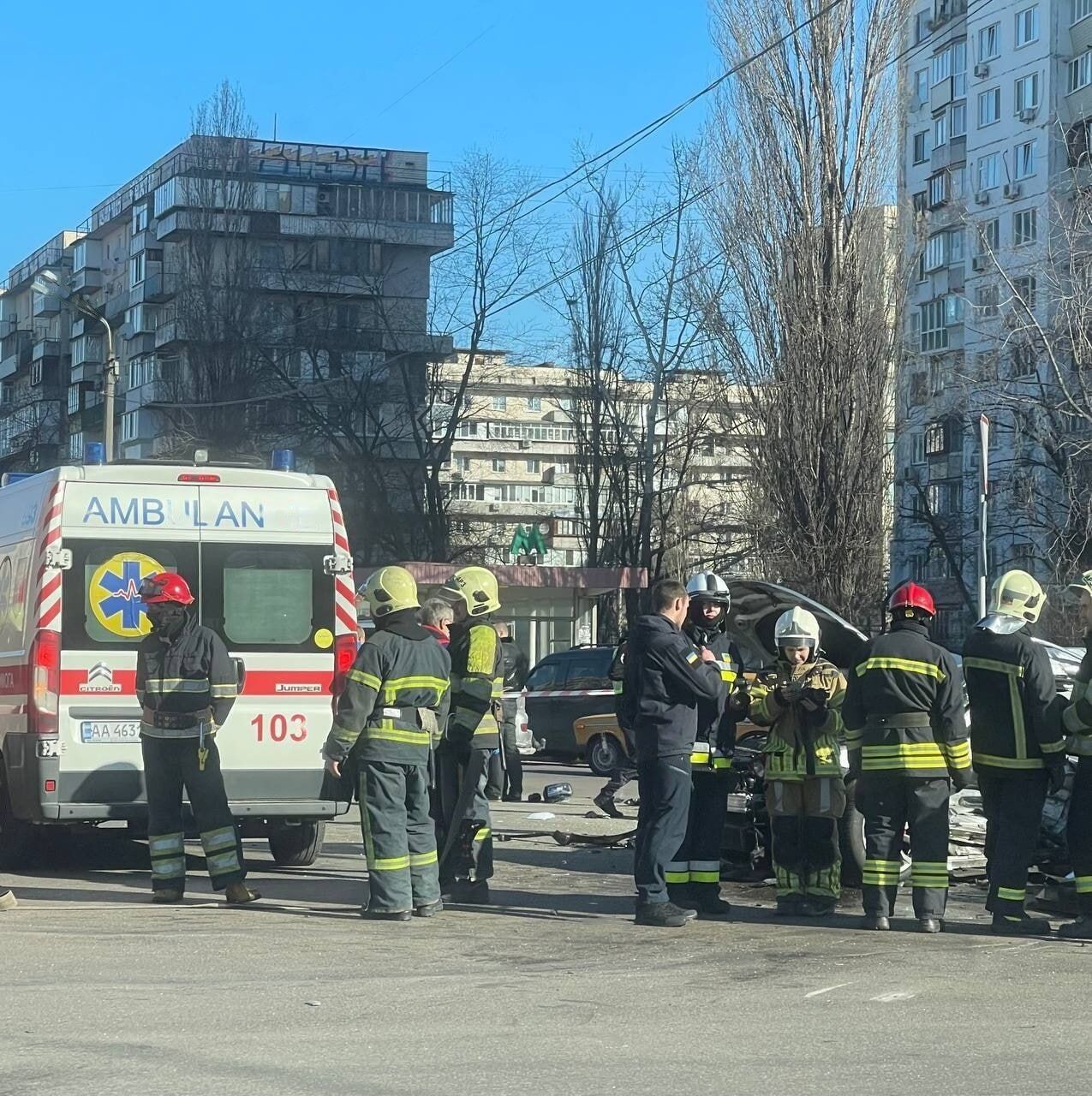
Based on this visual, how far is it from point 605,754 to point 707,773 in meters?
16.3

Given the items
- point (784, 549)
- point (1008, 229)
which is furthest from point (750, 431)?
point (1008, 229)

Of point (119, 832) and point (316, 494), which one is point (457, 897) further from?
point (119, 832)

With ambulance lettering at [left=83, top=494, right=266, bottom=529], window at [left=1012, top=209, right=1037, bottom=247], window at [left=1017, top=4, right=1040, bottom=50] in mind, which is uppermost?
window at [left=1017, top=4, right=1040, bottom=50]

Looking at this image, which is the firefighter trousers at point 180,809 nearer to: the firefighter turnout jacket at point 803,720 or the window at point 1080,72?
the firefighter turnout jacket at point 803,720

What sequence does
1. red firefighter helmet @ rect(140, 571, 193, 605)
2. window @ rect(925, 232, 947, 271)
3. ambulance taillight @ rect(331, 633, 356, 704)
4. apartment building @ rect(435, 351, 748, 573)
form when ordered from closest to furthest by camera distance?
1. red firefighter helmet @ rect(140, 571, 193, 605)
2. ambulance taillight @ rect(331, 633, 356, 704)
3. apartment building @ rect(435, 351, 748, 573)
4. window @ rect(925, 232, 947, 271)

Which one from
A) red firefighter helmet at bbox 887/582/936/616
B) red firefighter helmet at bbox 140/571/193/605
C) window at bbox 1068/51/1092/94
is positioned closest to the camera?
red firefighter helmet at bbox 887/582/936/616

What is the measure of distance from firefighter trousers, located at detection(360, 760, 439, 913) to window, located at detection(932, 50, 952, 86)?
63022mm

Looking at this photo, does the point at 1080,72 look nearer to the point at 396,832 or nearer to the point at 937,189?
the point at 937,189

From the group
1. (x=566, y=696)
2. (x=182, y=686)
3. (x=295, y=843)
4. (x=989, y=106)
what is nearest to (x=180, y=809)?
(x=182, y=686)

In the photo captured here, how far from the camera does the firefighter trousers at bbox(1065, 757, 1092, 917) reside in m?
9.48

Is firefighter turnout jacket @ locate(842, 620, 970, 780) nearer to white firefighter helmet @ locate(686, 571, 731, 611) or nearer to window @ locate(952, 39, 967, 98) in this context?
white firefighter helmet @ locate(686, 571, 731, 611)

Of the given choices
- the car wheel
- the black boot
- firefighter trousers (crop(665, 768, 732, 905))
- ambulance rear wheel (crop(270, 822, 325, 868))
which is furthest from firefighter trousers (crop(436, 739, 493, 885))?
the car wheel

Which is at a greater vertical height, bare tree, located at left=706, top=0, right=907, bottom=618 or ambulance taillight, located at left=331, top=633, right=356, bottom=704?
bare tree, located at left=706, top=0, right=907, bottom=618

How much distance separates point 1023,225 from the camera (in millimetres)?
61531
